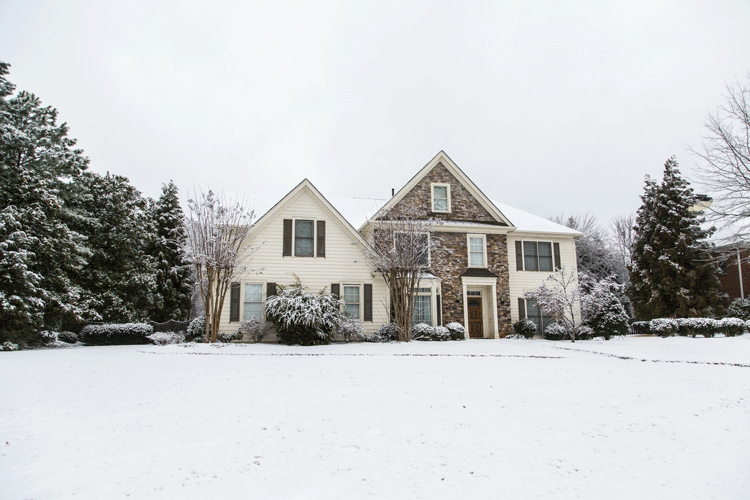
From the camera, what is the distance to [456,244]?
2055cm

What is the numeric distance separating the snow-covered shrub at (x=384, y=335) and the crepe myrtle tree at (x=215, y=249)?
17.6 feet

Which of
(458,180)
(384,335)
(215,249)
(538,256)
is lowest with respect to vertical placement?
(384,335)

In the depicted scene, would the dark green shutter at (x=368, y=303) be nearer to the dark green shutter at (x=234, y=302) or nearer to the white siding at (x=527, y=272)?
the dark green shutter at (x=234, y=302)

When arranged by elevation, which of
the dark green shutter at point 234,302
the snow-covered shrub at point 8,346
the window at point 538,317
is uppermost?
the dark green shutter at point 234,302

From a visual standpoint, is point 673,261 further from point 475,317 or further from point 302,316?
point 302,316

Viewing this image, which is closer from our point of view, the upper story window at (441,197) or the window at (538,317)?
the upper story window at (441,197)

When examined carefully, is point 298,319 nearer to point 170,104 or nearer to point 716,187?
point 170,104

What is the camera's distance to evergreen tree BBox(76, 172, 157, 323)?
22359mm

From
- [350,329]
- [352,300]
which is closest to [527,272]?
[352,300]

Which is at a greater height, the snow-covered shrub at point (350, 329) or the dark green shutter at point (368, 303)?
the dark green shutter at point (368, 303)

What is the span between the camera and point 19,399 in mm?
6852

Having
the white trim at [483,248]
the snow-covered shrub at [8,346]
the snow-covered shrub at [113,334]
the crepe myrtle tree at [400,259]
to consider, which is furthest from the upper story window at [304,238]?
the snow-covered shrub at [8,346]

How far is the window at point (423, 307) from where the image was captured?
19.1 meters

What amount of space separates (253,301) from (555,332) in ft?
41.9
